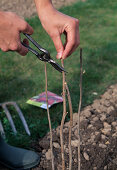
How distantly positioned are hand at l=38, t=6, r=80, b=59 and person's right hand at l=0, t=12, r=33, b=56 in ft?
0.70

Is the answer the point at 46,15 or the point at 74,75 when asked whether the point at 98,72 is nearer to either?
the point at 74,75

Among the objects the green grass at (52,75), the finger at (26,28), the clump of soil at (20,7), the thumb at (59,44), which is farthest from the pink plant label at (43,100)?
the clump of soil at (20,7)

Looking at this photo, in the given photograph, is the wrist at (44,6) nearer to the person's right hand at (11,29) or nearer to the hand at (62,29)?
the hand at (62,29)

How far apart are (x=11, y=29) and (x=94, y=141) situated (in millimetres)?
1707

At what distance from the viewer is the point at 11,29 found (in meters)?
1.61

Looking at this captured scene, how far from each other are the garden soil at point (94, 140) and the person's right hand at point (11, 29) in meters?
1.39

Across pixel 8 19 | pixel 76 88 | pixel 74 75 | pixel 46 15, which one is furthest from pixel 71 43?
pixel 74 75

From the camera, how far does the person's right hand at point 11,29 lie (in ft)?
5.25

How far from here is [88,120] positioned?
10.6 feet

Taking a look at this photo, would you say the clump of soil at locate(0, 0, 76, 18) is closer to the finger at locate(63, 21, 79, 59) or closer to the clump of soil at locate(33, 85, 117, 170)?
the clump of soil at locate(33, 85, 117, 170)

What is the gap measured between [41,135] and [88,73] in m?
1.71

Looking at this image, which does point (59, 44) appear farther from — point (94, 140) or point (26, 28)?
point (94, 140)

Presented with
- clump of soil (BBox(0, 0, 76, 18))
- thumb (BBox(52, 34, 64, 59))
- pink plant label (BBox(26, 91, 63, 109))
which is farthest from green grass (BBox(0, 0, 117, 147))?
thumb (BBox(52, 34, 64, 59))

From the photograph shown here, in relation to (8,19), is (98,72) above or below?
below
